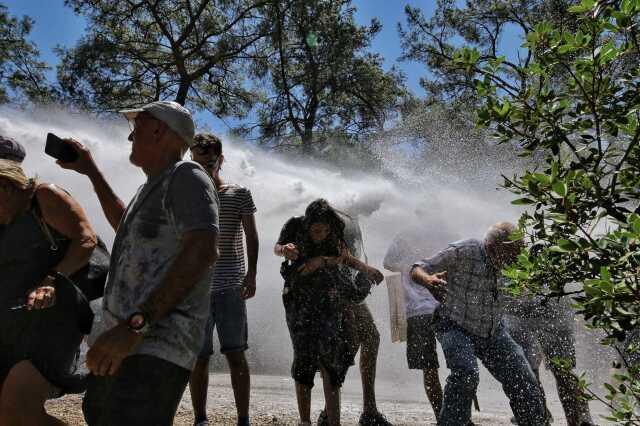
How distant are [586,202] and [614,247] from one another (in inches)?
8.7

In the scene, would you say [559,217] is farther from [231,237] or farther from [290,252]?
[231,237]

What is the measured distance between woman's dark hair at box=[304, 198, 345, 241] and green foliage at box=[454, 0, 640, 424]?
299cm

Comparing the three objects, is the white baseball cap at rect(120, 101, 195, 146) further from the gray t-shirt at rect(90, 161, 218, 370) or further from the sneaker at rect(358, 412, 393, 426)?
the sneaker at rect(358, 412, 393, 426)

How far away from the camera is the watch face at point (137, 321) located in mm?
2184

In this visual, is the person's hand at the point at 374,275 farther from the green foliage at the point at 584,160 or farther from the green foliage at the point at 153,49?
the green foliage at the point at 153,49

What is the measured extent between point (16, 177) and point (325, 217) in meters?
2.41

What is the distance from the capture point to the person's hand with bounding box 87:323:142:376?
7.04 feet

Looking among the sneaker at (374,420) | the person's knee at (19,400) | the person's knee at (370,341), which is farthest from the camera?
the person's knee at (370,341)

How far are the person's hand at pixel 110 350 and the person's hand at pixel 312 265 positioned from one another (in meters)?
2.81

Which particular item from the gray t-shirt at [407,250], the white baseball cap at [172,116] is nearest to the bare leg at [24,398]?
the white baseball cap at [172,116]

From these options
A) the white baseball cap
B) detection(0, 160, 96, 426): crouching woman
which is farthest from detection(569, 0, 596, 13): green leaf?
detection(0, 160, 96, 426): crouching woman

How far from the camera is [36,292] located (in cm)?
296

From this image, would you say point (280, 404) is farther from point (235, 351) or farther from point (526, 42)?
point (526, 42)

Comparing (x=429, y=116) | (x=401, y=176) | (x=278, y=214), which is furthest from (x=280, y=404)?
(x=429, y=116)
